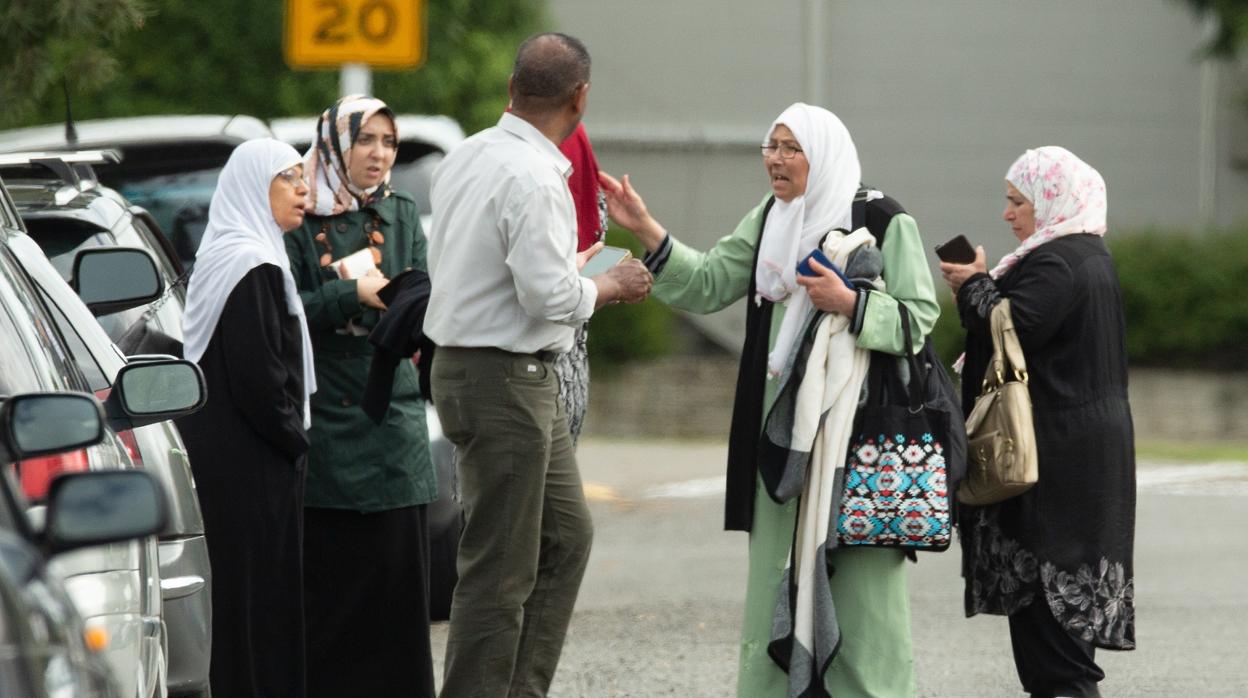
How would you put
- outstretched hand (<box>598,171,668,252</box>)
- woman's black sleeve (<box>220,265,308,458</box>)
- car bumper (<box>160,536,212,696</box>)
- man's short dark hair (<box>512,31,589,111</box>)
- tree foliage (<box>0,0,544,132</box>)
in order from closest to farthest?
car bumper (<box>160,536,212,696</box>) → man's short dark hair (<box>512,31,589,111</box>) → woman's black sleeve (<box>220,265,308,458</box>) → outstretched hand (<box>598,171,668,252</box>) → tree foliage (<box>0,0,544,132</box>)

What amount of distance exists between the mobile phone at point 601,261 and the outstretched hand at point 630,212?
0.21 meters

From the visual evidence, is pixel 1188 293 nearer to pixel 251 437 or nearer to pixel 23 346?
pixel 251 437

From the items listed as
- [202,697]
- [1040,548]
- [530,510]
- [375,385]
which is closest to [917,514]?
[1040,548]

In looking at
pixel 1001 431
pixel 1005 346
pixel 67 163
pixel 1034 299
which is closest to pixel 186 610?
pixel 67 163

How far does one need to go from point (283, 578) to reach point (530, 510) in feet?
2.87

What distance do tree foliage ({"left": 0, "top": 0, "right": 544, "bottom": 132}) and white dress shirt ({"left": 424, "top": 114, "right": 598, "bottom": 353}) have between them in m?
10.3

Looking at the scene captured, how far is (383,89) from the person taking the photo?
1598cm

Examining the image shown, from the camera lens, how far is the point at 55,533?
296cm

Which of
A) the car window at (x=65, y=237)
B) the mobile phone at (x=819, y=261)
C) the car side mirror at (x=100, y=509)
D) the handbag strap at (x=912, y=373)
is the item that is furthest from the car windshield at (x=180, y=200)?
the car side mirror at (x=100, y=509)

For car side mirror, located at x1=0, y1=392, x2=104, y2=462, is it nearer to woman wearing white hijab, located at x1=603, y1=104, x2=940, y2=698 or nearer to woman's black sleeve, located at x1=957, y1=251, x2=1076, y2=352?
woman wearing white hijab, located at x1=603, y1=104, x2=940, y2=698

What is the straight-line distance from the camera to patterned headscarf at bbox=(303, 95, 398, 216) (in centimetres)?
652

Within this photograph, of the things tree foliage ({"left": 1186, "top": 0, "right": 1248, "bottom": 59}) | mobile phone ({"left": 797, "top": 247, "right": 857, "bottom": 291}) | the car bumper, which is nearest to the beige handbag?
mobile phone ({"left": 797, "top": 247, "right": 857, "bottom": 291})

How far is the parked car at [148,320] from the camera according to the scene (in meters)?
5.07

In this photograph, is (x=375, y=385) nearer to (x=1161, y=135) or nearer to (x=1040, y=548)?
(x=1040, y=548)
